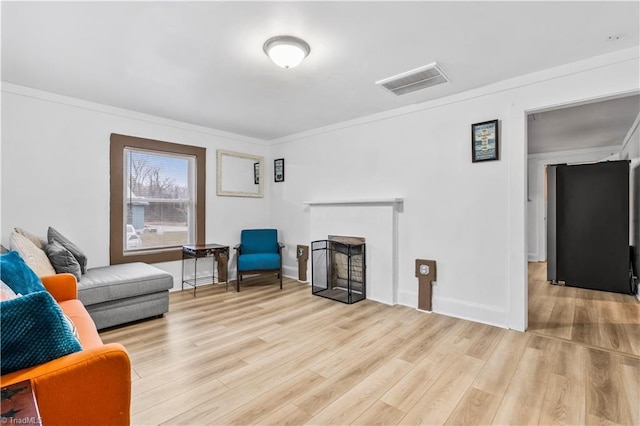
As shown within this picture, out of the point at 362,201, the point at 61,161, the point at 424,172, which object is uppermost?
the point at 61,161

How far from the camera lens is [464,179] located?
3414 millimetres

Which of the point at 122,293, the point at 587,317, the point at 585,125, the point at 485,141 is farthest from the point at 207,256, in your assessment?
the point at 585,125

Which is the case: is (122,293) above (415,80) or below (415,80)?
below

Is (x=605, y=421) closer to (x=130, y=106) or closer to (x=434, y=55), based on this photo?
(x=434, y=55)

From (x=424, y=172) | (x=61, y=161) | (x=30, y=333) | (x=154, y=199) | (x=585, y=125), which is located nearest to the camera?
(x=30, y=333)

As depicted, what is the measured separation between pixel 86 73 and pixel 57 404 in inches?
116

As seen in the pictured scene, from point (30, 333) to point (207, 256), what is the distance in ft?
11.4

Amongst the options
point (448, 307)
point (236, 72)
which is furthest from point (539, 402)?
point (236, 72)

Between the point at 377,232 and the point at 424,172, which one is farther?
the point at 377,232

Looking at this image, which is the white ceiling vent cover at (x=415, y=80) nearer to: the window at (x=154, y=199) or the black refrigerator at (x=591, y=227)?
the window at (x=154, y=199)

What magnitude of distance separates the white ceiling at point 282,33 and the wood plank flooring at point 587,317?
8.05ft

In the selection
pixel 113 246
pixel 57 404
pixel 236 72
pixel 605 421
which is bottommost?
pixel 605 421

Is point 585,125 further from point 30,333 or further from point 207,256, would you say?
point 30,333

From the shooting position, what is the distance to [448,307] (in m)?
3.50
